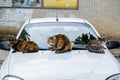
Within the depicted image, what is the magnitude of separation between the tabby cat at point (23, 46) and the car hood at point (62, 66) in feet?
0.45

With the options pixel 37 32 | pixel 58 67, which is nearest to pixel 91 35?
pixel 37 32

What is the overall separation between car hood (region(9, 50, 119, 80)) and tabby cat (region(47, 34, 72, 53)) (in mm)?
131

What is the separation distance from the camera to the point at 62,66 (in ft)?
18.2

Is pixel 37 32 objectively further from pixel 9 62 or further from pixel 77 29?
pixel 9 62

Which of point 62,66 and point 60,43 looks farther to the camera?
point 60,43

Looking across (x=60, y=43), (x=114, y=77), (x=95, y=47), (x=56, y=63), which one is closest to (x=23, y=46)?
(x=60, y=43)

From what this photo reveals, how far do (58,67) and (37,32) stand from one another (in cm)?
168

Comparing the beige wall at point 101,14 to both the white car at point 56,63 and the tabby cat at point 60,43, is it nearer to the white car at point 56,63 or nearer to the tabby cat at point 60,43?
the white car at point 56,63

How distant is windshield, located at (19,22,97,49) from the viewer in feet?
22.6

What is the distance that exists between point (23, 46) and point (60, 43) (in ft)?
2.00

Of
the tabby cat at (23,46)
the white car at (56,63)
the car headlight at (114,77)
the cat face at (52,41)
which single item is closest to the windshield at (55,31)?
the white car at (56,63)

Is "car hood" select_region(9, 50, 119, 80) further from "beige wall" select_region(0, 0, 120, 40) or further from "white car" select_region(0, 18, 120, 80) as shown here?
"beige wall" select_region(0, 0, 120, 40)

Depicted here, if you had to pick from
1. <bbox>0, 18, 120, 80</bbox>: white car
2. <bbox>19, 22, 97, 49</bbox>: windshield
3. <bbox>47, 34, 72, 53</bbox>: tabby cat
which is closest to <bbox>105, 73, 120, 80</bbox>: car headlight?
<bbox>0, 18, 120, 80</bbox>: white car

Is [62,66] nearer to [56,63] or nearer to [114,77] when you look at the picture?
[56,63]
